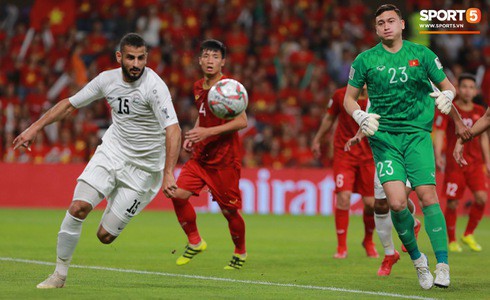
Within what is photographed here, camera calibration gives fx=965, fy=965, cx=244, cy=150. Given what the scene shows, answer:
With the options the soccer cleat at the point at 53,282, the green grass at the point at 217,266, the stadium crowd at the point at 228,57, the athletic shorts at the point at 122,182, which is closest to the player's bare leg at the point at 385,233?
the green grass at the point at 217,266

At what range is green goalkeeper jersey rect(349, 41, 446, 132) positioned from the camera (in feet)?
29.4

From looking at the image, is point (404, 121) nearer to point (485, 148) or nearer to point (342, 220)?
point (342, 220)

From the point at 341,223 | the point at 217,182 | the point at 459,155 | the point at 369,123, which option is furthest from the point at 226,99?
the point at 341,223

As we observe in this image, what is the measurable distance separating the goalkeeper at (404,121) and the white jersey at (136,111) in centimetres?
180

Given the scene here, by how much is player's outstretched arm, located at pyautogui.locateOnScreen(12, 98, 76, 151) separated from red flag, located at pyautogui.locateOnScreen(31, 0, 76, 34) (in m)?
17.4

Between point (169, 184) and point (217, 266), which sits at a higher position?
point (169, 184)

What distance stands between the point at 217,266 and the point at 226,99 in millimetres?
2148

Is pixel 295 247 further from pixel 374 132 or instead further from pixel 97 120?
pixel 97 120

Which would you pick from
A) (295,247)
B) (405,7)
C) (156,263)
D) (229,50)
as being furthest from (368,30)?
(156,263)

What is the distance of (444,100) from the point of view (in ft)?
28.3

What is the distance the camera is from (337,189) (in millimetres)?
12719

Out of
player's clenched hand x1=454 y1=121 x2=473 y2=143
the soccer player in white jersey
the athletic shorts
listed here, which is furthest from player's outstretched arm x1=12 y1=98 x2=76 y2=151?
player's clenched hand x1=454 y1=121 x2=473 y2=143

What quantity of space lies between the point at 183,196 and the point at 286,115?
12.5 m

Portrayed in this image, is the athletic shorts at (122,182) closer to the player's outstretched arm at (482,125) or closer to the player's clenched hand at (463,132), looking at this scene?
the player's clenched hand at (463,132)
